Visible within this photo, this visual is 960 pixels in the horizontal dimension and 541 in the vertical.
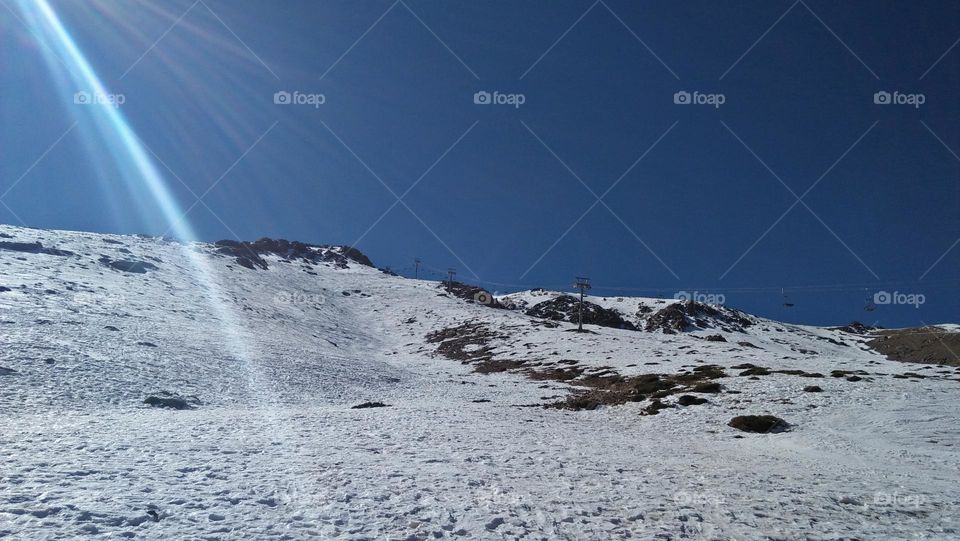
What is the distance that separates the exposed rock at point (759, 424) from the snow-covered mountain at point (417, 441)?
31 cm

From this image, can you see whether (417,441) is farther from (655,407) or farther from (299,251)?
(299,251)

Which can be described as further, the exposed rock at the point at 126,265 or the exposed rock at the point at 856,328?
the exposed rock at the point at 856,328

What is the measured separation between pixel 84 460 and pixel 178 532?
4415 mm

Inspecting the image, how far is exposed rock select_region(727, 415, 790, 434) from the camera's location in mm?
19000

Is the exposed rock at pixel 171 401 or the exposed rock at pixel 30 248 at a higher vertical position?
the exposed rock at pixel 30 248

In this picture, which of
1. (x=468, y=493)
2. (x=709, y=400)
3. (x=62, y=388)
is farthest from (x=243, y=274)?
(x=468, y=493)

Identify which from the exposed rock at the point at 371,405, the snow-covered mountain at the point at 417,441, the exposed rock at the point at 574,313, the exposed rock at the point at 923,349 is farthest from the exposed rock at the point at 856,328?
the exposed rock at the point at 371,405

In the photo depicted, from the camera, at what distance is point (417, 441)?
551 inches

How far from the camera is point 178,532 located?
666cm

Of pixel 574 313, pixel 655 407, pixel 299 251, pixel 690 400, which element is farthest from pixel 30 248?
pixel 574 313

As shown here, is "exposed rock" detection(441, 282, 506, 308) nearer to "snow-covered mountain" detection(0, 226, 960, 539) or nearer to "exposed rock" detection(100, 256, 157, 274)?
"exposed rock" detection(100, 256, 157, 274)

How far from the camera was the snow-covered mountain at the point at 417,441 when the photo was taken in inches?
310

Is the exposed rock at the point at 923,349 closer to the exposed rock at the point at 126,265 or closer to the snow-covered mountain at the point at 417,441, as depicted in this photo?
the snow-covered mountain at the point at 417,441

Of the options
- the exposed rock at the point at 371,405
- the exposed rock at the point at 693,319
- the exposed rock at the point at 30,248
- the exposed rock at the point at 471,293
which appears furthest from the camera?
the exposed rock at the point at 693,319
